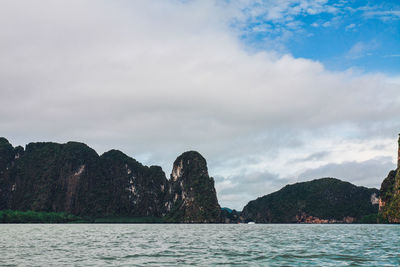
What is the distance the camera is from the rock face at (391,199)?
532 feet

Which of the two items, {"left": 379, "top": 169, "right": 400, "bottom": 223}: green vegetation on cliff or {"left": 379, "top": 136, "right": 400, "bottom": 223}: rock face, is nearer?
{"left": 379, "top": 169, "right": 400, "bottom": 223}: green vegetation on cliff

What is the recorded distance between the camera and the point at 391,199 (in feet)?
567

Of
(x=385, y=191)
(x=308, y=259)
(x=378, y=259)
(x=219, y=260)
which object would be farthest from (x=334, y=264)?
(x=385, y=191)

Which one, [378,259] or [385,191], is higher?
[385,191]

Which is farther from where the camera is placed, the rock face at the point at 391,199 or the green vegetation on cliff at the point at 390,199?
the rock face at the point at 391,199

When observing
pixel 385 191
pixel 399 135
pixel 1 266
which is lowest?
pixel 1 266

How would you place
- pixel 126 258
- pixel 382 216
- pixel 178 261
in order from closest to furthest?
pixel 178 261 < pixel 126 258 < pixel 382 216

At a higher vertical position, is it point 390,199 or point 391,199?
point 390,199

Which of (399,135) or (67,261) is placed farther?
(399,135)

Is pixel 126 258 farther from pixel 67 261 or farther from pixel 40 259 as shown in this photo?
pixel 40 259

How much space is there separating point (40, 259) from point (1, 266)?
4.73m

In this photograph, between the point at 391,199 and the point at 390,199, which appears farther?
the point at 390,199

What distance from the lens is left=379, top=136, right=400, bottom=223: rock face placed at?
6387 inches

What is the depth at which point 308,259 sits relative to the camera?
31.0 metres
